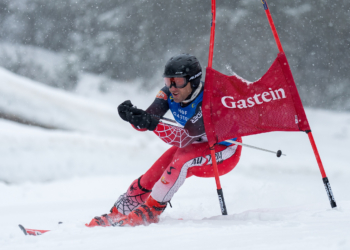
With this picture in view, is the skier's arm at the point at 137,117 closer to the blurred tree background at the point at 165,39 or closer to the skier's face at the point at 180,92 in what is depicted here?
the skier's face at the point at 180,92

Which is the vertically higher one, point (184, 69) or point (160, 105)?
point (184, 69)

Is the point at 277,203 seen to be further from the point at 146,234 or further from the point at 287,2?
the point at 287,2

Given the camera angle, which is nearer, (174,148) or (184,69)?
(184,69)

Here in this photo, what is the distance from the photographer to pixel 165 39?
364 inches

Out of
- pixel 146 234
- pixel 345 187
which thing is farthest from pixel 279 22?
pixel 146 234

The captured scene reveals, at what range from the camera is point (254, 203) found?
4.11 metres

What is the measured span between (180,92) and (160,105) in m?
0.33

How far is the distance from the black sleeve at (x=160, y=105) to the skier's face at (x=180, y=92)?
0.80 ft

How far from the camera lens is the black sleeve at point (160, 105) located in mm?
3051

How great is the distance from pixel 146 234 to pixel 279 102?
1537mm

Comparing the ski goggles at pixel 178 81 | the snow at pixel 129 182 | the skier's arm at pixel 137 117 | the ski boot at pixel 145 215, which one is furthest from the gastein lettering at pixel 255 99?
the ski boot at pixel 145 215

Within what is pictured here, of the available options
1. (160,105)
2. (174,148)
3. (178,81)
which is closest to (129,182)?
(174,148)

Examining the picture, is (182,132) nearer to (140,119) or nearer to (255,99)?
(140,119)

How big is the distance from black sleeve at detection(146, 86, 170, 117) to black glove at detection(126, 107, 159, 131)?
14.0 inches
